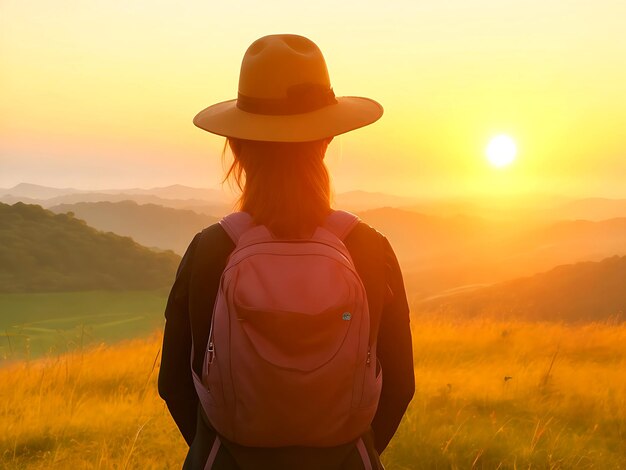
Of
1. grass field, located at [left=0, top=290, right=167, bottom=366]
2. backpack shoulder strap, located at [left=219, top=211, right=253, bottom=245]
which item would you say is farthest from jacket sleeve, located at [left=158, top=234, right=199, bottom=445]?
grass field, located at [left=0, top=290, right=167, bottom=366]

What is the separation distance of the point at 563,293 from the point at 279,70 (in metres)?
19.8

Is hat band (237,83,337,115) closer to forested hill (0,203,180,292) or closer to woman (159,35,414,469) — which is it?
woman (159,35,414,469)

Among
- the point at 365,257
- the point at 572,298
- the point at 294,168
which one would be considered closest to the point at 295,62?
the point at 294,168

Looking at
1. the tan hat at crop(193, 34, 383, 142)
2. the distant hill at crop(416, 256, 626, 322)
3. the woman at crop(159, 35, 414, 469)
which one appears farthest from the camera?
the distant hill at crop(416, 256, 626, 322)

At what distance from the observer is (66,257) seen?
2580cm

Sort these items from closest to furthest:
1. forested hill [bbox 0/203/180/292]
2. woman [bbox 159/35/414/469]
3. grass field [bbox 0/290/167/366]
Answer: woman [bbox 159/35/414/469], grass field [bbox 0/290/167/366], forested hill [bbox 0/203/180/292]

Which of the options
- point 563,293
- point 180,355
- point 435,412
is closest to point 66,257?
point 563,293

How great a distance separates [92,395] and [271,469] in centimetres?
488

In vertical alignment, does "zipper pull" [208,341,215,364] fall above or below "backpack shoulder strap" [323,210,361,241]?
below

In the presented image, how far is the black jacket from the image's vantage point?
231 cm

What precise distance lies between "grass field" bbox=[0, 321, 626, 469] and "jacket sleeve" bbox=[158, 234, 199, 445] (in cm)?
210

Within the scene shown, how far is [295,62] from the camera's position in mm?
2471

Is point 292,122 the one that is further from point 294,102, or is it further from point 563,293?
point 563,293

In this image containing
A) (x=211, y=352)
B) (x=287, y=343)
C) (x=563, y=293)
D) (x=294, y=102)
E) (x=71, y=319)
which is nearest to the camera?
(x=287, y=343)
